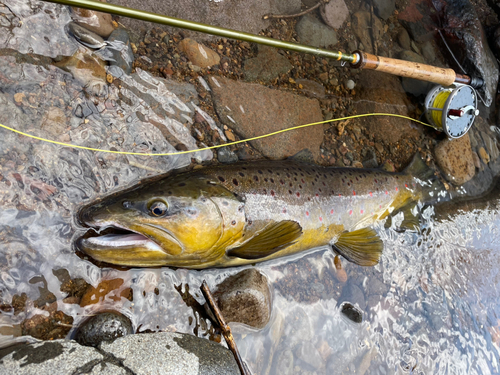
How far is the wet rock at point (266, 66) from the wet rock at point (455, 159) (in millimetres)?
2487

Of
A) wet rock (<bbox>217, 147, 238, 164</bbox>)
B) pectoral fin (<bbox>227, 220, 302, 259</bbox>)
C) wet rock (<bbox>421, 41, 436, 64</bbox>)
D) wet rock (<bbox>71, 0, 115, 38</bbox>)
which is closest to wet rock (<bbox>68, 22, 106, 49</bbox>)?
wet rock (<bbox>71, 0, 115, 38</bbox>)

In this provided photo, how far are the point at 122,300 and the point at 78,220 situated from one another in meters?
0.67

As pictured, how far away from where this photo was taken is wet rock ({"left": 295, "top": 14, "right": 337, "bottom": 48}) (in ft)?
14.0

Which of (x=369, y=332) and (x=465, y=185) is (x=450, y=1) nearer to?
(x=465, y=185)

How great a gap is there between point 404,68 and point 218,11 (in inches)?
87.4

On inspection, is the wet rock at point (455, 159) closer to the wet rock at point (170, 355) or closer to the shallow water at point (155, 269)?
the shallow water at point (155, 269)

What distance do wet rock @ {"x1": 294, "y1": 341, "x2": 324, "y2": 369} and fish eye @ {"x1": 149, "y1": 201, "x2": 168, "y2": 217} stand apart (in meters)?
1.76

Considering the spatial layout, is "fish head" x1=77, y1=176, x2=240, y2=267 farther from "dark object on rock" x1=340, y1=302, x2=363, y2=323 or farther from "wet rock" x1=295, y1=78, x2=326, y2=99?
"wet rock" x1=295, y1=78, x2=326, y2=99

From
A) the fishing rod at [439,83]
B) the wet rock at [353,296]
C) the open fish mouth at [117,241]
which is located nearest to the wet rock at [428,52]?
the fishing rod at [439,83]

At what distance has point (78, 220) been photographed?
2607mm

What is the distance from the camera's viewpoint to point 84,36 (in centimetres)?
288

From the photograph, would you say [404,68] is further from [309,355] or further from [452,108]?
[309,355]

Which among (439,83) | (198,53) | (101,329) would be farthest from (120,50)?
(439,83)

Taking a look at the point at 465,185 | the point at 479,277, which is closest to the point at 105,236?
the point at 479,277
